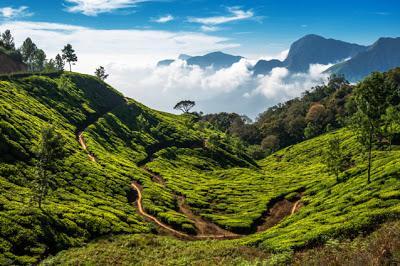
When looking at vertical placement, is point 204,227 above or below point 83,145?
below

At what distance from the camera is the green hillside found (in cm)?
5034

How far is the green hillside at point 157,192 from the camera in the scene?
50344mm

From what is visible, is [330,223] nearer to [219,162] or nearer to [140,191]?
[140,191]

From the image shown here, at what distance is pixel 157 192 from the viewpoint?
301 ft

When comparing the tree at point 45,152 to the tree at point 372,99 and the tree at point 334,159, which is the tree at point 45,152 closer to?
the tree at point 372,99

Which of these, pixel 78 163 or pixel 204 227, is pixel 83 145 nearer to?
pixel 78 163

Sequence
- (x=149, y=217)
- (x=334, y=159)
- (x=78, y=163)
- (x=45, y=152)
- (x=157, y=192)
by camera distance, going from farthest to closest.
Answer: (x=78, y=163), (x=157, y=192), (x=334, y=159), (x=149, y=217), (x=45, y=152)

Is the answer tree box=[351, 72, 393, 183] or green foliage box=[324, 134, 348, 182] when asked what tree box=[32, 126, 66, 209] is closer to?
tree box=[351, 72, 393, 183]

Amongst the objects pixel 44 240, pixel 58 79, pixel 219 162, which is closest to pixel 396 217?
pixel 44 240

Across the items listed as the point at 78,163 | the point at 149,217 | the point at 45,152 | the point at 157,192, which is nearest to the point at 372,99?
the point at 149,217

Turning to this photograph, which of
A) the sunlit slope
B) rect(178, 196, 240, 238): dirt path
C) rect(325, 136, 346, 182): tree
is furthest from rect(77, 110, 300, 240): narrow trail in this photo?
rect(325, 136, 346, 182): tree

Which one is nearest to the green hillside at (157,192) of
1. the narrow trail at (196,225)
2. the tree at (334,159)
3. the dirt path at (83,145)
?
the narrow trail at (196,225)

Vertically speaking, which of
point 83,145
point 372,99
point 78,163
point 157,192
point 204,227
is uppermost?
point 372,99

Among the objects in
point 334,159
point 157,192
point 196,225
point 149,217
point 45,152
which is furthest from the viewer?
point 157,192
